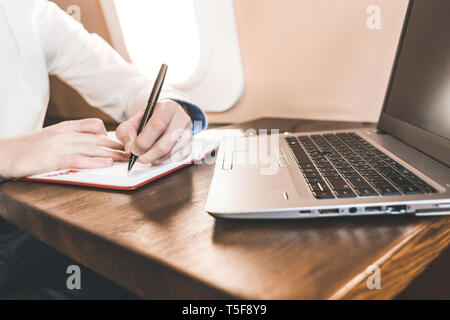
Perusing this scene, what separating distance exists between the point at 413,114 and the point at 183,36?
37.4 inches

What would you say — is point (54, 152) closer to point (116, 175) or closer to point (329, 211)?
point (116, 175)

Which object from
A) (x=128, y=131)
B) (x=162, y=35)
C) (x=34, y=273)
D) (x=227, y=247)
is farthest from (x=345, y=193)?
(x=162, y=35)

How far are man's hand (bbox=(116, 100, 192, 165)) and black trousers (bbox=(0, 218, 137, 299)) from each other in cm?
29

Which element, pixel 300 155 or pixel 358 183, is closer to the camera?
pixel 358 183

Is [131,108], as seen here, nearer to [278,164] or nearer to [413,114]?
[278,164]

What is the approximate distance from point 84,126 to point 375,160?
1.72ft

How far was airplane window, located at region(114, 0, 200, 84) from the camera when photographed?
1.20 meters

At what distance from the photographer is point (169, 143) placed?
0.53 metres

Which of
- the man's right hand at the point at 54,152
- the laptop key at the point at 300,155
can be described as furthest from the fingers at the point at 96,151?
the laptop key at the point at 300,155

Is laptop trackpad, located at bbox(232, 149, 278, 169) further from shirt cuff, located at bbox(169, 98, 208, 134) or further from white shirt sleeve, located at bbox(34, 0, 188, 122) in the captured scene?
white shirt sleeve, located at bbox(34, 0, 188, 122)

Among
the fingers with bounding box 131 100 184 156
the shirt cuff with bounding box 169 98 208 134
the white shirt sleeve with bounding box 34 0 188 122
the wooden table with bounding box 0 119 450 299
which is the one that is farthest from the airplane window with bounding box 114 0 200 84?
the wooden table with bounding box 0 119 450 299

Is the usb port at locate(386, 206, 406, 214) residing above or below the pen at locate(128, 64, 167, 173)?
below

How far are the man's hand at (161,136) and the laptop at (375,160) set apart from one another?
80mm

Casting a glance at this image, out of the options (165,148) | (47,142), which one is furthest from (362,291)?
(47,142)
